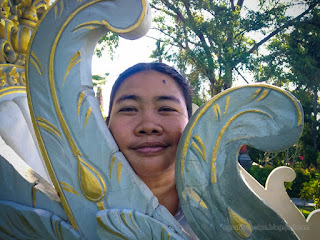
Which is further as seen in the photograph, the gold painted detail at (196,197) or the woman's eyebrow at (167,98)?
the woman's eyebrow at (167,98)

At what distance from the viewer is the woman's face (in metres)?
1.06

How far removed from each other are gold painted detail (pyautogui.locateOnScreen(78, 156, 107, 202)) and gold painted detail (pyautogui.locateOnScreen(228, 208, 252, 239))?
0.44m

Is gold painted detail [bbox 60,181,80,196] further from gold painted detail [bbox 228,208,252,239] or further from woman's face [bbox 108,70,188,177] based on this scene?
gold painted detail [bbox 228,208,252,239]

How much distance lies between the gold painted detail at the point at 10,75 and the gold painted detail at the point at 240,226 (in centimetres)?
117

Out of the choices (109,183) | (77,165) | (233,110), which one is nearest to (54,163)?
(77,165)

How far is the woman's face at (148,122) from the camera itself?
106 centimetres

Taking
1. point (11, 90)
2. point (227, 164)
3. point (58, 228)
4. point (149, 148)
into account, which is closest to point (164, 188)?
point (149, 148)

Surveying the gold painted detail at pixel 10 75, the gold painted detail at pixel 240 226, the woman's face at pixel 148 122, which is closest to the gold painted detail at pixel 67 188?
the woman's face at pixel 148 122

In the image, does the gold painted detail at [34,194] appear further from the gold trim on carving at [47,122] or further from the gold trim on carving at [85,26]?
the gold trim on carving at [85,26]

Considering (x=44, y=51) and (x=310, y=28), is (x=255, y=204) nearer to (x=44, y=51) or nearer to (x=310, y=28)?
(x=44, y=51)

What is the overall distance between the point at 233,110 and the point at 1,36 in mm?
1143

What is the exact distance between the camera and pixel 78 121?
3.31ft

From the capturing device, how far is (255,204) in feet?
3.09

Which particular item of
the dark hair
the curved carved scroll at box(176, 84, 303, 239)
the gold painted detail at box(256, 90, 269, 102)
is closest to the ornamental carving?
the dark hair
